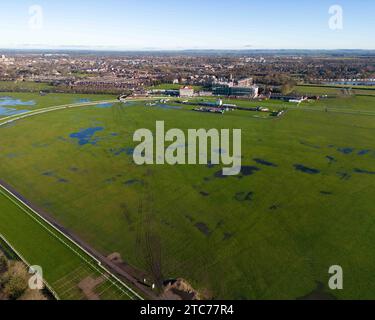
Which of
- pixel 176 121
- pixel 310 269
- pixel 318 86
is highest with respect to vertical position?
pixel 318 86

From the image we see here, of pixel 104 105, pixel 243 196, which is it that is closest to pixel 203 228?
pixel 243 196

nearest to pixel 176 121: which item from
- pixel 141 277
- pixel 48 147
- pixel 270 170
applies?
pixel 48 147

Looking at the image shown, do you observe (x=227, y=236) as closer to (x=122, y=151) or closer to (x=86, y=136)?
(x=122, y=151)

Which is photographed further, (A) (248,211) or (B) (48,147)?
(B) (48,147)

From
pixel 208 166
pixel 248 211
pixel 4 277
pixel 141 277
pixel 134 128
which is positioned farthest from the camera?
pixel 134 128

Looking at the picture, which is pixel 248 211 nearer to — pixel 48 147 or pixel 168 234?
pixel 168 234

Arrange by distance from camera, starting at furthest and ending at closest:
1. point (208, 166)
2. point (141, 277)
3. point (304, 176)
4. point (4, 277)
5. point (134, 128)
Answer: point (134, 128)
point (208, 166)
point (304, 176)
point (141, 277)
point (4, 277)

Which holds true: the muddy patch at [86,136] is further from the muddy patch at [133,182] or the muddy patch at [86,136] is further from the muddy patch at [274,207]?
the muddy patch at [274,207]
